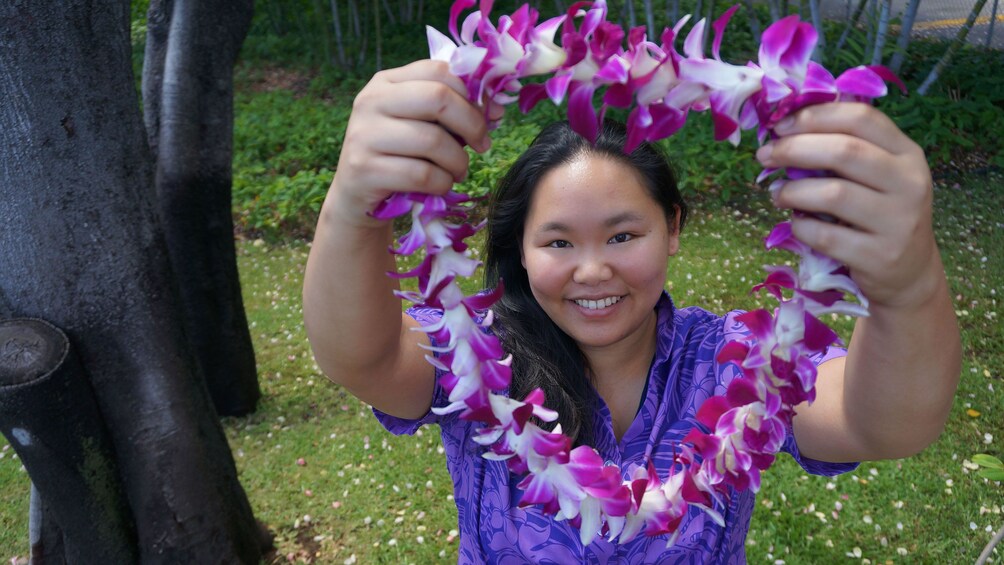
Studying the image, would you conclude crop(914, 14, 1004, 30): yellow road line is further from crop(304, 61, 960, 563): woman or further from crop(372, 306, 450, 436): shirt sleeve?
crop(372, 306, 450, 436): shirt sleeve

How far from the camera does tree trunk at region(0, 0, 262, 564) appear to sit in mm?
2531

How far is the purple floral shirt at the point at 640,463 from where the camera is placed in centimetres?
189

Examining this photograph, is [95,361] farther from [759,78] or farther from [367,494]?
[759,78]

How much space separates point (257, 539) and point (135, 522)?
2.45 ft

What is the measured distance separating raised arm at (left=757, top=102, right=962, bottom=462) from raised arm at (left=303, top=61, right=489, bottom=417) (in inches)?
17.5

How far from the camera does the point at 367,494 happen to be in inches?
169

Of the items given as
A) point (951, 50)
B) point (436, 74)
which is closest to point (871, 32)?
point (951, 50)

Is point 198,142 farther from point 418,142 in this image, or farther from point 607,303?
point 418,142

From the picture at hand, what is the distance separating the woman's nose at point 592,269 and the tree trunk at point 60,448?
1.73 meters

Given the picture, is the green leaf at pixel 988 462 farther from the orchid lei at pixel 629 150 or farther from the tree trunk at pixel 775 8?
the tree trunk at pixel 775 8

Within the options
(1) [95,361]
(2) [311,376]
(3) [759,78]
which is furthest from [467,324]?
(2) [311,376]

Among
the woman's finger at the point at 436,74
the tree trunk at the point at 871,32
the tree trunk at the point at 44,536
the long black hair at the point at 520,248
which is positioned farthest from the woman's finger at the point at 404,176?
the tree trunk at the point at 871,32

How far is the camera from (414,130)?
118cm

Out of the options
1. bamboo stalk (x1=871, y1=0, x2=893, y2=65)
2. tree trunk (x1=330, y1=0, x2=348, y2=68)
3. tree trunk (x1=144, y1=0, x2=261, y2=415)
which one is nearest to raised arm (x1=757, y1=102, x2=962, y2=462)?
tree trunk (x1=144, y1=0, x2=261, y2=415)
